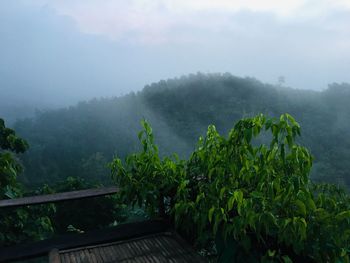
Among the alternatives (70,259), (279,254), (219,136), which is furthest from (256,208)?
(70,259)

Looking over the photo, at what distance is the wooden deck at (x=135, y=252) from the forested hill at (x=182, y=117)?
36862 mm

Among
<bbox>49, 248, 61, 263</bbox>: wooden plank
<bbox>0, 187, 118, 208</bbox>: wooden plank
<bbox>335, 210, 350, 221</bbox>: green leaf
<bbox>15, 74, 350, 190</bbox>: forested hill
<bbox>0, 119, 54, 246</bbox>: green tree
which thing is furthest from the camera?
<bbox>15, 74, 350, 190</bbox>: forested hill

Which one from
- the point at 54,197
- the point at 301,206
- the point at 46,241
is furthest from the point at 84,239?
the point at 301,206

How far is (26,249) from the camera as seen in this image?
2.14m

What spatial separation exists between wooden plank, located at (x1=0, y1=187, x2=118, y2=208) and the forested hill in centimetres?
3670

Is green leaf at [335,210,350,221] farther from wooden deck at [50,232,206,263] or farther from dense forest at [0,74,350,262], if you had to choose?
wooden deck at [50,232,206,263]

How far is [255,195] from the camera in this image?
5.56ft

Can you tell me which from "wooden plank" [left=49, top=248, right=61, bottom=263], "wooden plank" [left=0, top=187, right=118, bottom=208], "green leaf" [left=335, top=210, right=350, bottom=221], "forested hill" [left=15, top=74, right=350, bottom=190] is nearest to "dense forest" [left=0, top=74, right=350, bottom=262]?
"green leaf" [left=335, top=210, right=350, bottom=221]

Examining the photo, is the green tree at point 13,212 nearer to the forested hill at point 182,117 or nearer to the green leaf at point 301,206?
the green leaf at point 301,206

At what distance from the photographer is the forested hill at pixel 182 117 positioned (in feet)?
141

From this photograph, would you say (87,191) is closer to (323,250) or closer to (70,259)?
(70,259)

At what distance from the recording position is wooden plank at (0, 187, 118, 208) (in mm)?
2166

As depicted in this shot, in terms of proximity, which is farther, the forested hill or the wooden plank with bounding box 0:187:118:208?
the forested hill

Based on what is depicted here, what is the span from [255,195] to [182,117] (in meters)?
51.8
